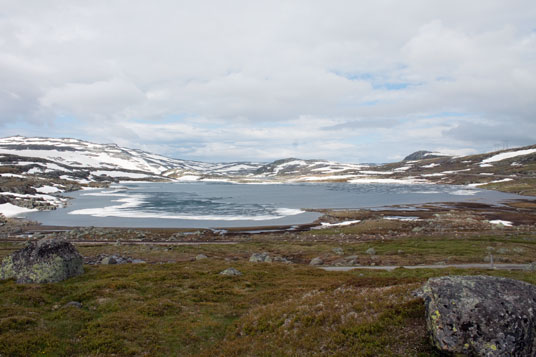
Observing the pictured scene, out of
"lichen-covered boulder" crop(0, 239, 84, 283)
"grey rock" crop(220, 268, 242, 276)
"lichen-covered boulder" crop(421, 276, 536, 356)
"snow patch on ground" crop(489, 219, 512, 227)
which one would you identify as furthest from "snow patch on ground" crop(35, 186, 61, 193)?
"lichen-covered boulder" crop(421, 276, 536, 356)

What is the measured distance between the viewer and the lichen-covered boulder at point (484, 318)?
30.3 ft

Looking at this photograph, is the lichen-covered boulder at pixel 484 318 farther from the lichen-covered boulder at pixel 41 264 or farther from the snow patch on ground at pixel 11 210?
the snow patch on ground at pixel 11 210

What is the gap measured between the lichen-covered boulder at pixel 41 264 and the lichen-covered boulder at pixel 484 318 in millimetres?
27692

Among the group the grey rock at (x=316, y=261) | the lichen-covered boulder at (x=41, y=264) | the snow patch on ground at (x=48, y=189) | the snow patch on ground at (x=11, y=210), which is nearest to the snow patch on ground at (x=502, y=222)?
the grey rock at (x=316, y=261)

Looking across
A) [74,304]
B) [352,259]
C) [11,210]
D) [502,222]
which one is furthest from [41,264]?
[11,210]

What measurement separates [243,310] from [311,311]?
6.31 m

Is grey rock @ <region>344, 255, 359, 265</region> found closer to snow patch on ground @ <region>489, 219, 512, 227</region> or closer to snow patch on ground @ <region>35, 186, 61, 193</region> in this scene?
snow patch on ground @ <region>489, 219, 512, 227</region>

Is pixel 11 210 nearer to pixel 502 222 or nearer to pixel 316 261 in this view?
pixel 316 261

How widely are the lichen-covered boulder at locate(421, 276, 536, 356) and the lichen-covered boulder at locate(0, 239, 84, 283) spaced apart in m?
27.7

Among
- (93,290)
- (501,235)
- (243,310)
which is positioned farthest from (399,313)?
(501,235)

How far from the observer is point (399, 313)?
1254 cm

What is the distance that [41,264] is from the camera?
24.5 metres

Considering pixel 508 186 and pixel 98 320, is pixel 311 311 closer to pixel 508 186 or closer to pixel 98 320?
pixel 98 320

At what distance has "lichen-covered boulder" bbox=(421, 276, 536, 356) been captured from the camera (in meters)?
9.24
